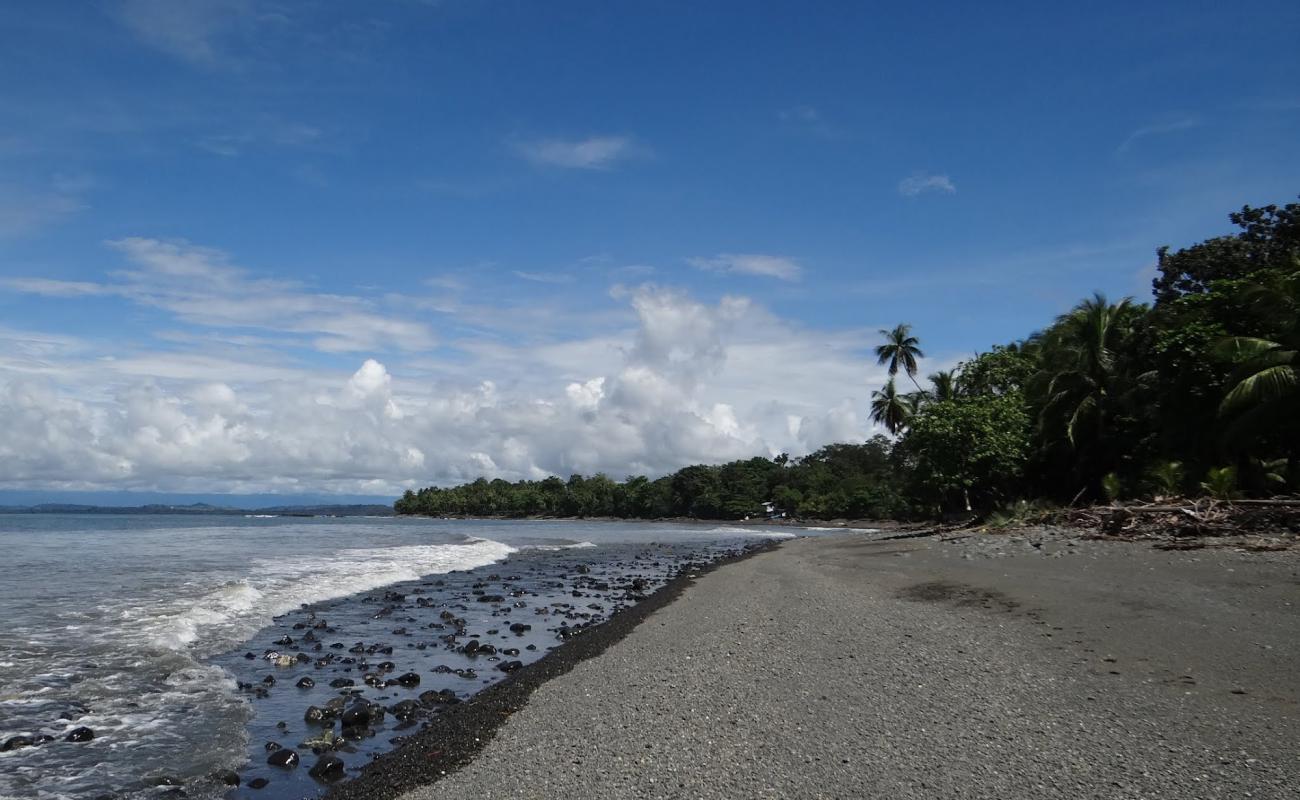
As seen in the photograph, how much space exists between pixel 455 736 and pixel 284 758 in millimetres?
1857

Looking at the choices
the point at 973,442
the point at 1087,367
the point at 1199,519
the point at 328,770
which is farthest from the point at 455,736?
the point at 1087,367

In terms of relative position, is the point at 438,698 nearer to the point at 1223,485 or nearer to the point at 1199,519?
the point at 1199,519

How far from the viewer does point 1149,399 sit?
102 feet

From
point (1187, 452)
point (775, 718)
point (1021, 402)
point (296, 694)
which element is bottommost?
point (296, 694)

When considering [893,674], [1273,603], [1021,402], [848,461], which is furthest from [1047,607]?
[848,461]

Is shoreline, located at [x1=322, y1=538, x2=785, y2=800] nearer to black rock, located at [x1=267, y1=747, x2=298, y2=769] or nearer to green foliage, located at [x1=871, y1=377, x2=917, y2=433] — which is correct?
black rock, located at [x1=267, y1=747, x2=298, y2=769]

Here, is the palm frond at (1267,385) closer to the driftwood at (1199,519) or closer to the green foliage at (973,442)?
the driftwood at (1199,519)

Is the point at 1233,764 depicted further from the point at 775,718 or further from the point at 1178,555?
the point at 1178,555

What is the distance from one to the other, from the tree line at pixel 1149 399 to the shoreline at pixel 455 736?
21736mm

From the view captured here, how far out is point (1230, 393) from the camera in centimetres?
2269

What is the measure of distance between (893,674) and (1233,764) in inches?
147

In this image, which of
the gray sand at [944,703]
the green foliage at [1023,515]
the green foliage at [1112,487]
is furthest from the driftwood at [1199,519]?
the gray sand at [944,703]

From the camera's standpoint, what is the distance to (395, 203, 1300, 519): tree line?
2333 cm

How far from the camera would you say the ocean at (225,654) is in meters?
8.24
